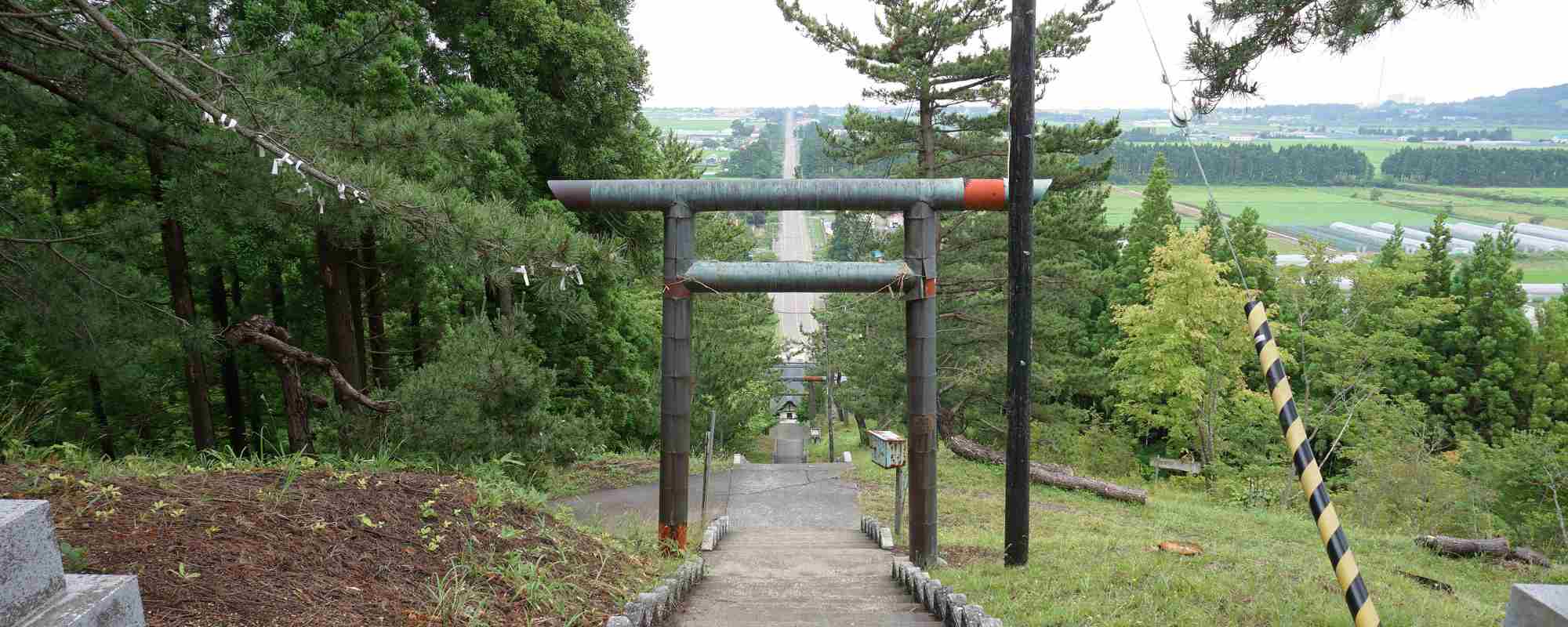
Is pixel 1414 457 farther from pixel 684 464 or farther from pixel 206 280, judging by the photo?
pixel 206 280

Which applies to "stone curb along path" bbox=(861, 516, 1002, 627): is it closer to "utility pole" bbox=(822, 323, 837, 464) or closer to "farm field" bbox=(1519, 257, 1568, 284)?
"utility pole" bbox=(822, 323, 837, 464)

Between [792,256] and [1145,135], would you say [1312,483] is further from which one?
[792,256]

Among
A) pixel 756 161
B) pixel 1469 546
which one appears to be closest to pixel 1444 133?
pixel 1469 546

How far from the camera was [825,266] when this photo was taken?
9250 millimetres

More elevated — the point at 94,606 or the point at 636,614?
the point at 94,606

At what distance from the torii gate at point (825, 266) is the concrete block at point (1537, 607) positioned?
6.17 meters

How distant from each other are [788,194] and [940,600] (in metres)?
4.38

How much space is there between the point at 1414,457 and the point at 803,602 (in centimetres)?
1823

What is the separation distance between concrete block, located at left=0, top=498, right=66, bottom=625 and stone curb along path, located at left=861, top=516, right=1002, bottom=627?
4572mm

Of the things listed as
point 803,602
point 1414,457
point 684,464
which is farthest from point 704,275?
point 1414,457

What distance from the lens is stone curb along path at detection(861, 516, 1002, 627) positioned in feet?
18.5

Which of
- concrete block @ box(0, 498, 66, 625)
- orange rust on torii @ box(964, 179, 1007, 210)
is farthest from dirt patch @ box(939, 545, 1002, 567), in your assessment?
concrete block @ box(0, 498, 66, 625)

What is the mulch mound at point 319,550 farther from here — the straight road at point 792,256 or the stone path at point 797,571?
the straight road at point 792,256

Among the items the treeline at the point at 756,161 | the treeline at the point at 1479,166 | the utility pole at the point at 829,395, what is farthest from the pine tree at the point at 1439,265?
the treeline at the point at 756,161
